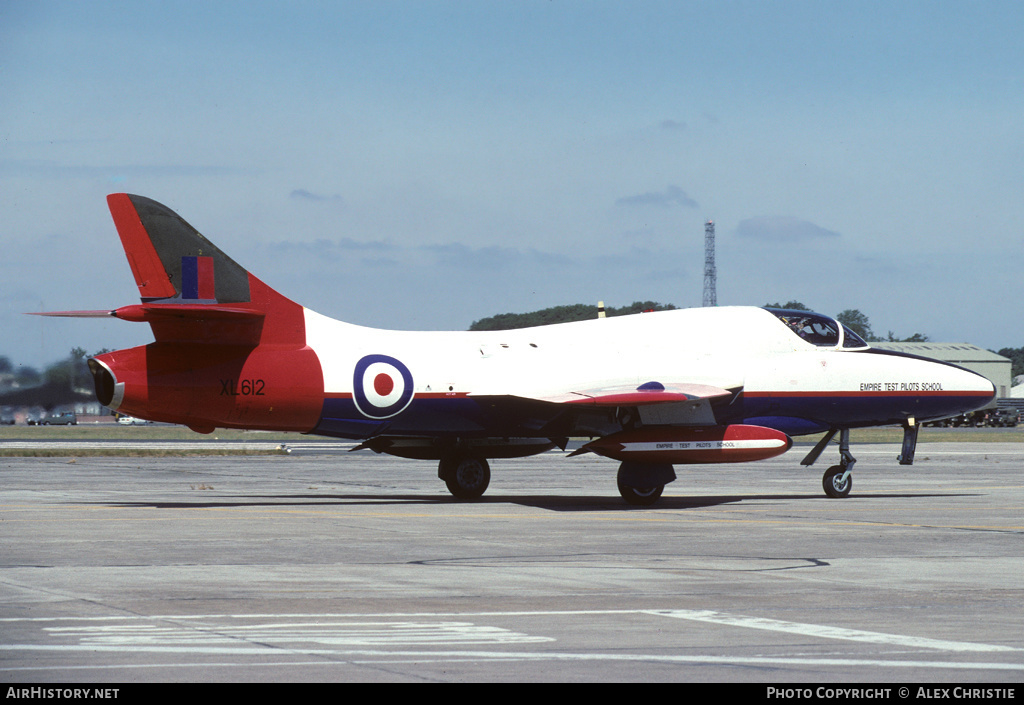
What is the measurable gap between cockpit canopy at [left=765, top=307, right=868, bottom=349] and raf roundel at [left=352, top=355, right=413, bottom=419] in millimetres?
8116

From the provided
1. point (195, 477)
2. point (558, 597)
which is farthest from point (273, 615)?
point (195, 477)

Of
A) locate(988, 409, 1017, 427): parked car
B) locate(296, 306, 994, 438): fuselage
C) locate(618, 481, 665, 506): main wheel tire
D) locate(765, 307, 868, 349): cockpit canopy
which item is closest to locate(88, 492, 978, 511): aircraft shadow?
locate(618, 481, 665, 506): main wheel tire

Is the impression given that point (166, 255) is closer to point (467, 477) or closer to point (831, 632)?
point (467, 477)

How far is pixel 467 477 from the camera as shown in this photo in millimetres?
25094

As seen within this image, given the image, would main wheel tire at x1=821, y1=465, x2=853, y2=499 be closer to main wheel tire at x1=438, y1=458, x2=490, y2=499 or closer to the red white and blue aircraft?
the red white and blue aircraft

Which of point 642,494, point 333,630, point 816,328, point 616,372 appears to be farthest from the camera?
point 816,328

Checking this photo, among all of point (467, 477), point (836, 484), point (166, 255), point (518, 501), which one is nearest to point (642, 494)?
point (518, 501)

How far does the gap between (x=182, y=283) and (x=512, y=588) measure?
39.2 feet

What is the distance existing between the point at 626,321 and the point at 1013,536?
31.3 feet

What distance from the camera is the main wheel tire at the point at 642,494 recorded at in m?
23.6

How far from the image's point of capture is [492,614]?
1056cm

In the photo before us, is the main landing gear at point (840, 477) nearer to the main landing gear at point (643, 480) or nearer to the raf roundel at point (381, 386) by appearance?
the main landing gear at point (643, 480)

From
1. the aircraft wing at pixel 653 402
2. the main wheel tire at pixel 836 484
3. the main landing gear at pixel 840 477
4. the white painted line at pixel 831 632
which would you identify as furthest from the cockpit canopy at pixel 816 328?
the white painted line at pixel 831 632
